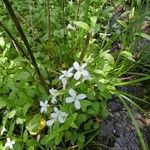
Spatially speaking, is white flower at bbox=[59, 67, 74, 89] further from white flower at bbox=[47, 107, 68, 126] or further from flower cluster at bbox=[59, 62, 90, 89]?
white flower at bbox=[47, 107, 68, 126]

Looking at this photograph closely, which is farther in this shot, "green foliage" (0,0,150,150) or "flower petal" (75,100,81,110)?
"green foliage" (0,0,150,150)

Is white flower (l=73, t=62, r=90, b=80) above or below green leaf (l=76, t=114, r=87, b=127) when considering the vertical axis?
above

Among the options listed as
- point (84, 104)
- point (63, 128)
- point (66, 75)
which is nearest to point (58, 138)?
point (63, 128)

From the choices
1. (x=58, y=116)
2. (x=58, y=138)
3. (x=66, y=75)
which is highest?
(x=66, y=75)

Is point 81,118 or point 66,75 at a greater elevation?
point 66,75

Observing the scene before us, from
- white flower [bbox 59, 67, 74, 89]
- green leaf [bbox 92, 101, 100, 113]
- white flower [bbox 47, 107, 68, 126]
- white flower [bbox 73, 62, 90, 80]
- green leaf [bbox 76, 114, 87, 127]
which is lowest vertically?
green leaf [bbox 76, 114, 87, 127]

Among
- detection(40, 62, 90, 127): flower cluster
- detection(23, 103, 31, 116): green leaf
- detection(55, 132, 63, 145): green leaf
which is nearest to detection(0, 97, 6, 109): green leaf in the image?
detection(23, 103, 31, 116): green leaf

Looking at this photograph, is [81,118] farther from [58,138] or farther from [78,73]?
[78,73]

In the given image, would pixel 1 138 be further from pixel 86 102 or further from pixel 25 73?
pixel 86 102

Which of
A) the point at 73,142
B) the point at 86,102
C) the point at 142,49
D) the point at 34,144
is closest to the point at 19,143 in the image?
the point at 34,144

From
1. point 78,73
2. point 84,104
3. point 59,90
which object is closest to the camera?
point 78,73

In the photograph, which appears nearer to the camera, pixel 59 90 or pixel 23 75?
pixel 23 75
